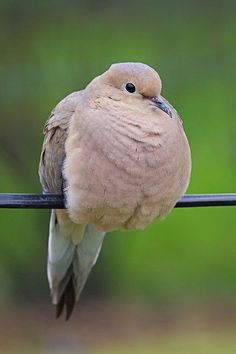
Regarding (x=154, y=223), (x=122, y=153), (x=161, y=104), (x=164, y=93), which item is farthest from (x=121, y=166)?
(x=154, y=223)

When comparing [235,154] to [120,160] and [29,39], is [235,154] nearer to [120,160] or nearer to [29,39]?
[29,39]

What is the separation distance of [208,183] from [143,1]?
97 cm

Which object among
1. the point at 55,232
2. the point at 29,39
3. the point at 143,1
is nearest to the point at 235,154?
the point at 143,1

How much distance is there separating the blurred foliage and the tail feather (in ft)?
5.35

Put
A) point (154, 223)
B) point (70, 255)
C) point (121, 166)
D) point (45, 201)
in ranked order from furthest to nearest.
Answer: point (154, 223)
point (70, 255)
point (121, 166)
point (45, 201)

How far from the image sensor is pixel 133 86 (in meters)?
2.31

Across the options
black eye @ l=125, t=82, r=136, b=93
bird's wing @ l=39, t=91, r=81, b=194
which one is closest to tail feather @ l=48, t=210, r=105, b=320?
bird's wing @ l=39, t=91, r=81, b=194

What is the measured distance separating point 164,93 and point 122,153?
8.00 feet

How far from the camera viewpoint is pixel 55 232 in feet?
9.18

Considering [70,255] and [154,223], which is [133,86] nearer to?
[70,255]

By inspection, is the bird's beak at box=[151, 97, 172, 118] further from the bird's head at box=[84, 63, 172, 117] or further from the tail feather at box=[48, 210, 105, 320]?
the tail feather at box=[48, 210, 105, 320]

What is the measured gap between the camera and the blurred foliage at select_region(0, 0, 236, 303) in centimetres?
445

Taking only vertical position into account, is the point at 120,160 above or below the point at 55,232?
above

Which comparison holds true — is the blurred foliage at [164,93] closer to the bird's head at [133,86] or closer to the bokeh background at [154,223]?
the bokeh background at [154,223]
